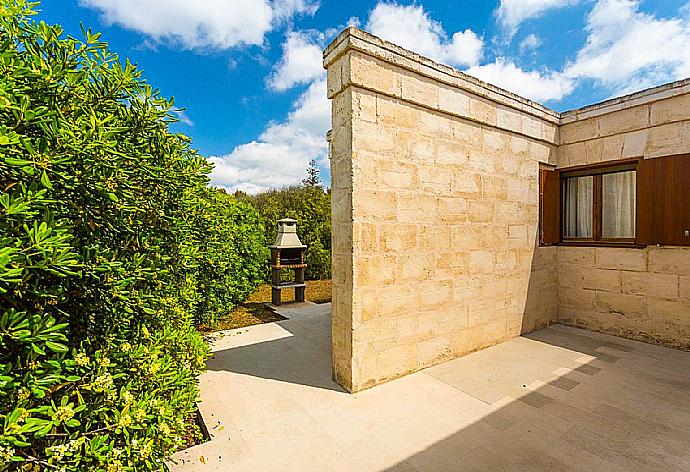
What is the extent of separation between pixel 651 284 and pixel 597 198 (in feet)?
4.77

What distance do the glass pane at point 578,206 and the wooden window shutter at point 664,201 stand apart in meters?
0.67

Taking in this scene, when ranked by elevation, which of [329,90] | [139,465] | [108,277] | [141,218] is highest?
[329,90]

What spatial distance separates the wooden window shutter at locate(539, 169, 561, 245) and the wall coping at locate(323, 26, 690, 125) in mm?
926

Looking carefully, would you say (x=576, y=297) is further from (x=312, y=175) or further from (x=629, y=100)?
(x=312, y=175)

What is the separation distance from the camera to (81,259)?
1.52 m

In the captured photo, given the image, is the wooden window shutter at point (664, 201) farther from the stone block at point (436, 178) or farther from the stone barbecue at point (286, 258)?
the stone barbecue at point (286, 258)

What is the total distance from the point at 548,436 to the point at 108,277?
10.6 ft

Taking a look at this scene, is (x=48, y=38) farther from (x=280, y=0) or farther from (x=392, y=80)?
(x=280, y=0)

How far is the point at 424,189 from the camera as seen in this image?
3.62 m

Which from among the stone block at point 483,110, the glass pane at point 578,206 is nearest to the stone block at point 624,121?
the glass pane at point 578,206

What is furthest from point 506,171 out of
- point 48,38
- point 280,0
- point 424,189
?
point 48,38

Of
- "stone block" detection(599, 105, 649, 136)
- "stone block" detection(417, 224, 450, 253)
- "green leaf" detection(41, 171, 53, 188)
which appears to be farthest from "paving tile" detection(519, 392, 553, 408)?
"stone block" detection(599, 105, 649, 136)

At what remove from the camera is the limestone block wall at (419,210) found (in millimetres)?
3141

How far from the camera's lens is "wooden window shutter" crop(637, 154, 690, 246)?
423 cm
